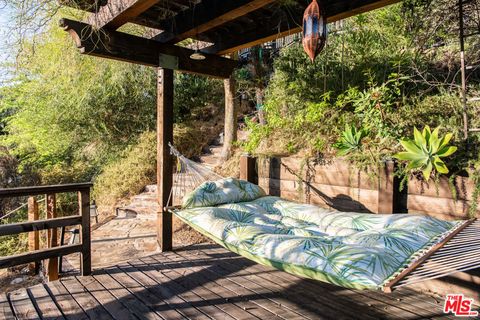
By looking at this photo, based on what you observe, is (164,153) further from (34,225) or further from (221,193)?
(34,225)

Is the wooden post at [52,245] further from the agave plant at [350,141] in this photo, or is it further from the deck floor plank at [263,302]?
the agave plant at [350,141]

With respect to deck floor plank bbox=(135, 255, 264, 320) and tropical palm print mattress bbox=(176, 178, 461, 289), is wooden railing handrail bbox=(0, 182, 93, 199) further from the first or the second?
deck floor plank bbox=(135, 255, 264, 320)

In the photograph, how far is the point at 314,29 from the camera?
78.0 inches

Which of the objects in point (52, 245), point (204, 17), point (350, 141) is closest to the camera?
point (204, 17)

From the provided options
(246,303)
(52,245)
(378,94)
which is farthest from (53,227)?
(378,94)

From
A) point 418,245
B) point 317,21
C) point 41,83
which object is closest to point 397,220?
point 418,245

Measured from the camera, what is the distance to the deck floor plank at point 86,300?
1838 mm

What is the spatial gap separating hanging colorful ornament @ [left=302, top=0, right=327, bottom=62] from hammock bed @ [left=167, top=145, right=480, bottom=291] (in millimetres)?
1122

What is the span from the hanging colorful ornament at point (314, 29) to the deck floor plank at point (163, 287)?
1.66m

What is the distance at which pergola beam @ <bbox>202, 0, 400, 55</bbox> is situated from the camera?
7.22 feet

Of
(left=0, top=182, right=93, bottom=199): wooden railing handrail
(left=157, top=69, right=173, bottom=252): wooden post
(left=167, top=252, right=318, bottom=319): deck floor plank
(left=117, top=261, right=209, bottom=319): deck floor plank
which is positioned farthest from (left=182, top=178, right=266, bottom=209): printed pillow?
(left=0, top=182, right=93, bottom=199): wooden railing handrail

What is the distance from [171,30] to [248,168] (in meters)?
1.53

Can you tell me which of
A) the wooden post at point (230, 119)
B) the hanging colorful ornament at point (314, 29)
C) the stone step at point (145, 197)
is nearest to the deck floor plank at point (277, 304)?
the hanging colorful ornament at point (314, 29)

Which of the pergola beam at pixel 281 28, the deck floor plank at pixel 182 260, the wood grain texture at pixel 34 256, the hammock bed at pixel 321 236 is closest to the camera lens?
the hammock bed at pixel 321 236
